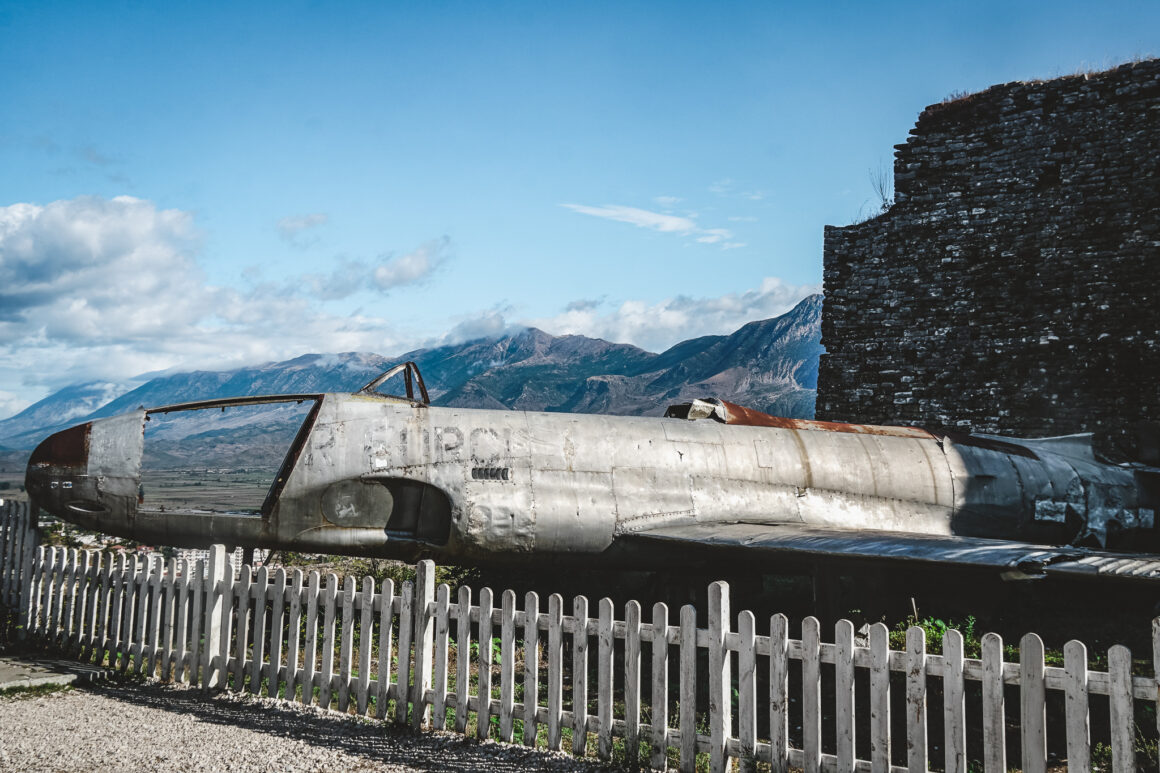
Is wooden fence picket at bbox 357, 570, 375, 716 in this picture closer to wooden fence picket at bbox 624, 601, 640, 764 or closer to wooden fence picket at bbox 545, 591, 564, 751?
wooden fence picket at bbox 545, 591, 564, 751

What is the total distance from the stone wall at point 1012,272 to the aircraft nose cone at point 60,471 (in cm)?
1421

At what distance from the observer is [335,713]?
6.43 meters

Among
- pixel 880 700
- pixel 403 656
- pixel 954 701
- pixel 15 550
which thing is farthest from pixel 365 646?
pixel 15 550

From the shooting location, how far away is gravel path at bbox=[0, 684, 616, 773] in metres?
5.27

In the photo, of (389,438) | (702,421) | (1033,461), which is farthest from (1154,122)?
(389,438)

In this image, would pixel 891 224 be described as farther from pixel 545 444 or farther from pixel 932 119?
pixel 545 444

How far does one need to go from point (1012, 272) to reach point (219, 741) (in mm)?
15793

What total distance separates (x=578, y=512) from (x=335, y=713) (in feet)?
Result: 9.92

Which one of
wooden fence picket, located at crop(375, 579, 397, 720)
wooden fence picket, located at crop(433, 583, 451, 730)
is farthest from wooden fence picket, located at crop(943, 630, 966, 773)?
wooden fence picket, located at crop(375, 579, 397, 720)

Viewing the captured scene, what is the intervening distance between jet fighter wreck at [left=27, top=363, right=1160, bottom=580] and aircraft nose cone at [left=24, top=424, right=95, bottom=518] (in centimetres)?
2

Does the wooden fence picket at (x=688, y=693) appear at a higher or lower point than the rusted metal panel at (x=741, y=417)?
lower

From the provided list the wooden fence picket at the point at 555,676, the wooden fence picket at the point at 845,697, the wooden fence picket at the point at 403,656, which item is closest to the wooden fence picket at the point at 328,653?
the wooden fence picket at the point at 403,656

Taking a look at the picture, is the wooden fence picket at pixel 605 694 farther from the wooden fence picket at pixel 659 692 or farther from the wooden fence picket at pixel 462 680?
the wooden fence picket at pixel 462 680

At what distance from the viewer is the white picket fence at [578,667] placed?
4496mm
